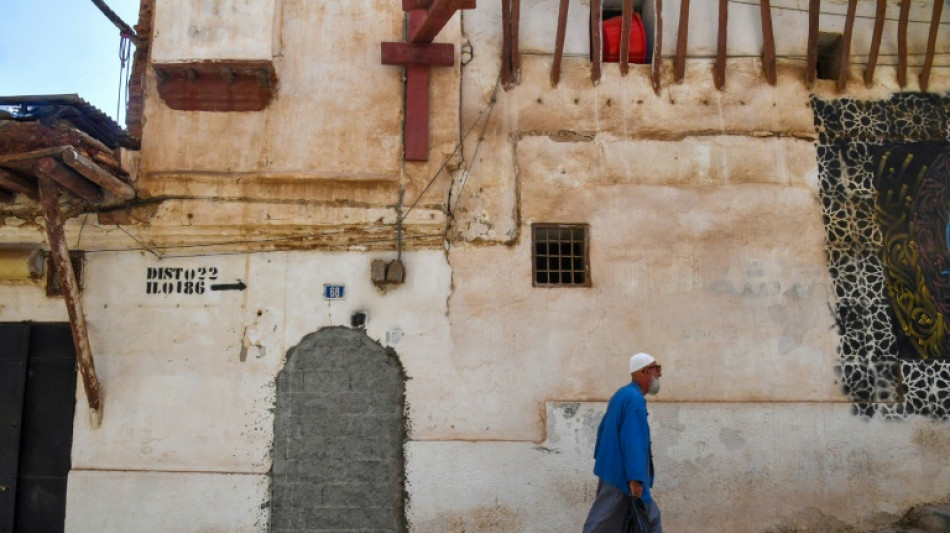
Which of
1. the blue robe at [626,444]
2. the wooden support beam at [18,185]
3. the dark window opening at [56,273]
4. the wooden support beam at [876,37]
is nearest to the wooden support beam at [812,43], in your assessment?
the wooden support beam at [876,37]

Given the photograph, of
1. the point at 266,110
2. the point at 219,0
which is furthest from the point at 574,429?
the point at 219,0

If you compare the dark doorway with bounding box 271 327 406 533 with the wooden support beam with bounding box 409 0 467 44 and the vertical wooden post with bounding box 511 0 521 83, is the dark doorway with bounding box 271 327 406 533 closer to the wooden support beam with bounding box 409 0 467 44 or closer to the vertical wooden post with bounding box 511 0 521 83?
the wooden support beam with bounding box 409 0 467 44

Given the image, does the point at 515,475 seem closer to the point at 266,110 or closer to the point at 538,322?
the point at 538,322

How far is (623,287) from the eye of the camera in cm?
819

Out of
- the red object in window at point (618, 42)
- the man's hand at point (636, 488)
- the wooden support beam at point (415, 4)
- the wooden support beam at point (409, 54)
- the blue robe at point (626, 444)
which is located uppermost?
the red object in window at point (618, 42)

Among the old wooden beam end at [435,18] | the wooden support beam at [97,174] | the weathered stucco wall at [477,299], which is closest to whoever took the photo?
the wooden support beam at [97,174]

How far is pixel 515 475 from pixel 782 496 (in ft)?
9.24

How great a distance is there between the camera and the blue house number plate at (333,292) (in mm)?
8023

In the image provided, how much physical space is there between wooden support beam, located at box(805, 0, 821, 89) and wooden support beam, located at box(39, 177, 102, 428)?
822cm

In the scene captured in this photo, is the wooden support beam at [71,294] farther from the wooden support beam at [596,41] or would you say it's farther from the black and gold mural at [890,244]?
the black and gold mural at [890,244]

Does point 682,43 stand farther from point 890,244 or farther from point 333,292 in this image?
point 333,292

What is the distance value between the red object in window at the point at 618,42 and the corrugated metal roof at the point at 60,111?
5.43 m

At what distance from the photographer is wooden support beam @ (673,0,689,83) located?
8.52m

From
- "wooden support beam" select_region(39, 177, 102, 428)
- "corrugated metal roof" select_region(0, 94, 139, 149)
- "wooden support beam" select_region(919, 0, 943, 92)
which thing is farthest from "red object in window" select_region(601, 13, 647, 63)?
"wooden support beam" select_region(39, 177, 102, 428)
